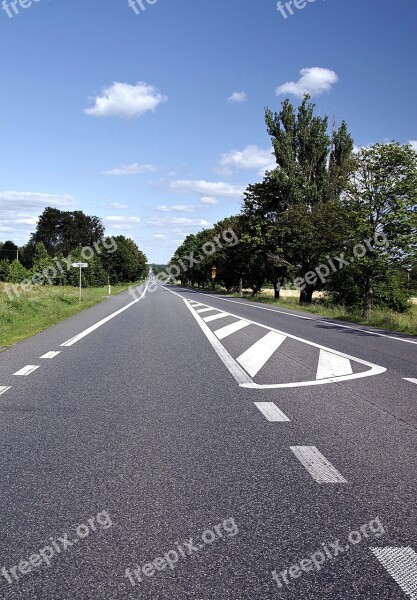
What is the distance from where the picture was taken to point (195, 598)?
2.26 m

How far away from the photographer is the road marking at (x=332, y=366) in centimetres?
795

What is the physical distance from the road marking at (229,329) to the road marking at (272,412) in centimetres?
670

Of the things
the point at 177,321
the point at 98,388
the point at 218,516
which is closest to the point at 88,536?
the point at 218,516

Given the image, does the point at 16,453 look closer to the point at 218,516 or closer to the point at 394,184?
the point at 218,516

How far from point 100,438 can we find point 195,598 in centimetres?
241

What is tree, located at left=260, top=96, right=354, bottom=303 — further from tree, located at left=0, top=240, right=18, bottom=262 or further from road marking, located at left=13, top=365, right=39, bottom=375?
tree, located at left=0, top=240, right=18, bottom=262

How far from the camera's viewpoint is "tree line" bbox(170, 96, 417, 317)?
2231 cm

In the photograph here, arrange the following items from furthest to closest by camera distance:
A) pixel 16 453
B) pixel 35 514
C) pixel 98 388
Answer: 1. pixel 98 388
2. pixel 16 453
3. pixel 35 514

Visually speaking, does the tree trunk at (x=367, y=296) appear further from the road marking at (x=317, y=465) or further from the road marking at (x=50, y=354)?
the road marking at (x=317, y=465)
